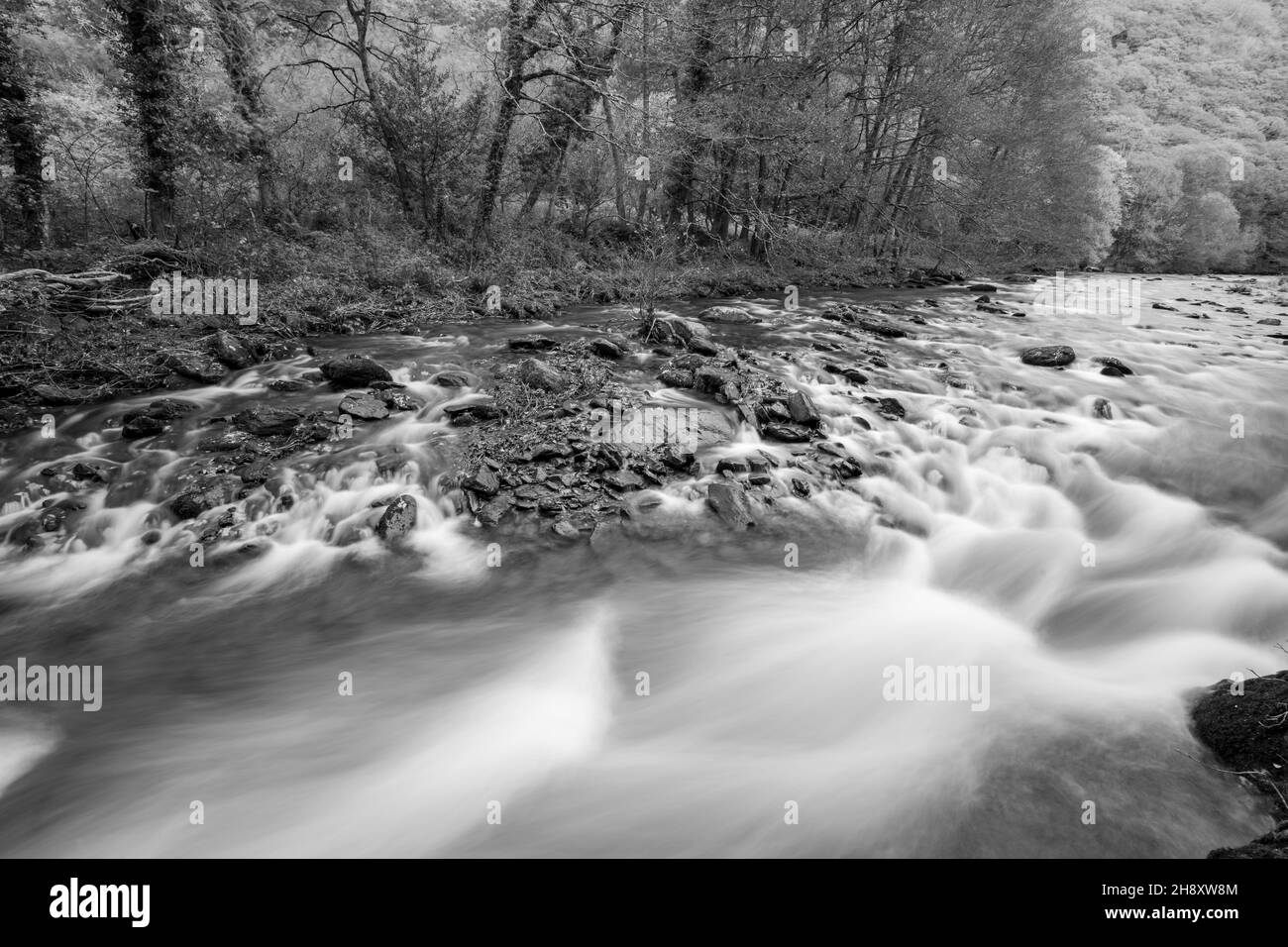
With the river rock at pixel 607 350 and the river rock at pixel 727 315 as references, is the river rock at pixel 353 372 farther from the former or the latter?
the river rock at pixel 727 315

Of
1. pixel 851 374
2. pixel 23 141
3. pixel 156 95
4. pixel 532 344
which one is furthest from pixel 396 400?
pixel 23 141

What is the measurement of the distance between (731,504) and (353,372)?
5.35 m

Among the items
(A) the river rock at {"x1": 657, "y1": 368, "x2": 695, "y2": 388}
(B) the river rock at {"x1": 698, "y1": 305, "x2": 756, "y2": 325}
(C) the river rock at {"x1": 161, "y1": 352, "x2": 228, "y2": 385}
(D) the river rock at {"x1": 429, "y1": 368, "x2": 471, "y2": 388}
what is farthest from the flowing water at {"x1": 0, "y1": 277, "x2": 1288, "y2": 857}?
(B) the river rock at {"x1": 698, "y1": 305, "x2": 756, "y2": 325}

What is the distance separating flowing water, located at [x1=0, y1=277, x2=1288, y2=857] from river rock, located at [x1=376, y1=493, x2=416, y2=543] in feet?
0.42

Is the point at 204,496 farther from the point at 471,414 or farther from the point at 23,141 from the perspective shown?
the point at 23,141

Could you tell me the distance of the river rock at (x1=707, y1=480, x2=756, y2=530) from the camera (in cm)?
543

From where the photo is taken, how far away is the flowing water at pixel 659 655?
118 inches

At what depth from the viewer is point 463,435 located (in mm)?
6492

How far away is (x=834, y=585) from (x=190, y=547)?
519cm

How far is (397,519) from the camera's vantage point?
520 cm

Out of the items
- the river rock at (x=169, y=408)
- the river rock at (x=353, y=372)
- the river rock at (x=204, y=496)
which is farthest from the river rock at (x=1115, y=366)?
the river rock at (x=169, y=408)

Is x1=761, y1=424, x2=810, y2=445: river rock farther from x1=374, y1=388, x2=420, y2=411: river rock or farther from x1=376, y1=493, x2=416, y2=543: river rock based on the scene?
x1=374, y1=388, x2=420, y2=411: river rock

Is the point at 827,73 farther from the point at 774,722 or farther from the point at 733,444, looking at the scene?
the point at 774,722
